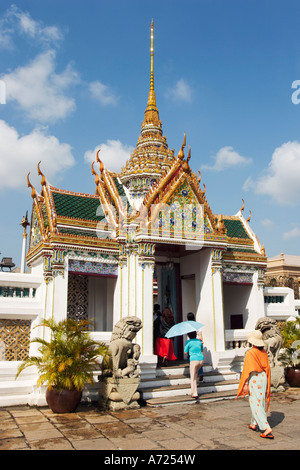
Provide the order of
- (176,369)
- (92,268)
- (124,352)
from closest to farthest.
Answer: (124,352) < (176,369) < (92,268)

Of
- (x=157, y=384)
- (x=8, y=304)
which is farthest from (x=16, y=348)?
(x=157, y=384)

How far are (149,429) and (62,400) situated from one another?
6.06 ft

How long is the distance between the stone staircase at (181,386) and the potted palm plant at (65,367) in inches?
62.6

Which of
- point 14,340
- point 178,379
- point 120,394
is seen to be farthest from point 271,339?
point 14,340

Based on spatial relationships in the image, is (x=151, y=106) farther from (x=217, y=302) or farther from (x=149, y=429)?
(x=149, y=429)

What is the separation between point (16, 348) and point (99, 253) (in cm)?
279

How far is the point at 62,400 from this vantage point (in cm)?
751

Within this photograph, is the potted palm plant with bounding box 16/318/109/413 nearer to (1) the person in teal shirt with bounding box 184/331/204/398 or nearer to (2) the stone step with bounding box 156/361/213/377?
(1) the person in teal shirt with bounding box 184/331/204/398

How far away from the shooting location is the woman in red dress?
10086 millimetres

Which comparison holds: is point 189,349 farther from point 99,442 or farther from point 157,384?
point 99,442

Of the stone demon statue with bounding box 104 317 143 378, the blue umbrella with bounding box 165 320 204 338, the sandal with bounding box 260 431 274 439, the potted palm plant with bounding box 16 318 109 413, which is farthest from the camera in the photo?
the blue umbrella with bounding box 165 320 204 338

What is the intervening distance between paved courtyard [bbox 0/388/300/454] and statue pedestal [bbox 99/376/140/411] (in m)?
0.19

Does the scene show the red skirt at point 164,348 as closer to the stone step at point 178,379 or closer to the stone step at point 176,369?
the stone step at point 176,369

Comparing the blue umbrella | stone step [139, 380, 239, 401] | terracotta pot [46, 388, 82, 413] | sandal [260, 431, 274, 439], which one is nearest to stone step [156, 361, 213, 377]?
stone step [139, 380, 239, 401]
